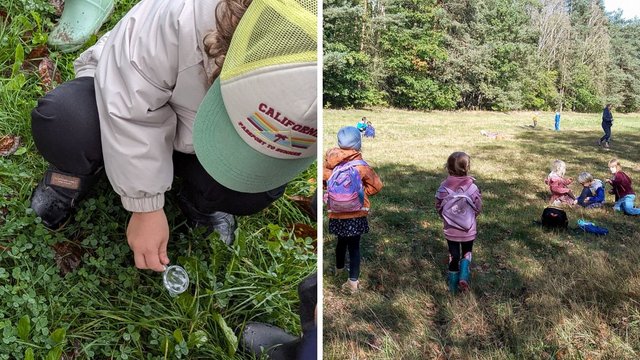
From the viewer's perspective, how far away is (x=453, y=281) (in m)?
1.22

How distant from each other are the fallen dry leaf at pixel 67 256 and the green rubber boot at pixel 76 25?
0.59m

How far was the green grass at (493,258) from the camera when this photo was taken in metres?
1.16

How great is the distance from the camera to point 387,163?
1.24 metres

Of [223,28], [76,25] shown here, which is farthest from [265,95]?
[76,25]

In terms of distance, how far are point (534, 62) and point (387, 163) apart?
0.94 feet

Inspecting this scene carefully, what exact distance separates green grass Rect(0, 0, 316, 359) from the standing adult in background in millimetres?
669

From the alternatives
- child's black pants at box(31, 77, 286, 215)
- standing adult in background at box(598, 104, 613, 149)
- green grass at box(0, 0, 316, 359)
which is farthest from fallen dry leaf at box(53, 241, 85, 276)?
standing adult in background at box(598, 104, 613, 149)

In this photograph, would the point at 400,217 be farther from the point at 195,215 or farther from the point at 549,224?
the point at 195,215

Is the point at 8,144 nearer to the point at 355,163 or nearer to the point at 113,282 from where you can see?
the point at 113,282

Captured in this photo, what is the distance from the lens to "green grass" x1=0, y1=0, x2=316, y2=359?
139cm

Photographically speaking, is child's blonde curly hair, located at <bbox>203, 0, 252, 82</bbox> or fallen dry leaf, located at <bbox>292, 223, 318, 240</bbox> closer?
child's blonde curly hair, located at <bbox>203, 0, 252, 82</bbox>

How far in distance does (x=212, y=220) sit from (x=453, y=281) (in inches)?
24.0

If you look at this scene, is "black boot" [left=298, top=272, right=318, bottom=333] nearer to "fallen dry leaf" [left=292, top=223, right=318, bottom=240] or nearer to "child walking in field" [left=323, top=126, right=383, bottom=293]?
"child walking in field" [left=323, top=126, right=383, bottom=293]

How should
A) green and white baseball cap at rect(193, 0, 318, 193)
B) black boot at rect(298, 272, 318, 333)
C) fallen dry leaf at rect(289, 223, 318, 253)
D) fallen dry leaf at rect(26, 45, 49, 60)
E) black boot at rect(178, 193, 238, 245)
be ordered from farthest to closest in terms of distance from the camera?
fallen dry leaf at rect(26, 45, 49, 60), fallen dry leaf at rect(289, 223, 318, 253), black boot at rect(178, 193, 238, 245), black boot at rect(298, 272, 318, 333), green and white baseball cap at rect(193, 0, 318, 193)
